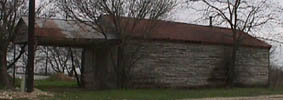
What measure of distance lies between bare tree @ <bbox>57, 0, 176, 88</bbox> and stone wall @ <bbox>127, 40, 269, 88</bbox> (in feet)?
3.65

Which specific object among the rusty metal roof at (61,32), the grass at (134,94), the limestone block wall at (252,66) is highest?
the rusty metal roof at (61,32)

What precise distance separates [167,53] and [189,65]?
2338 millimetres

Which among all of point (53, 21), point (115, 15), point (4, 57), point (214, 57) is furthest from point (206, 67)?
point (4, 57)

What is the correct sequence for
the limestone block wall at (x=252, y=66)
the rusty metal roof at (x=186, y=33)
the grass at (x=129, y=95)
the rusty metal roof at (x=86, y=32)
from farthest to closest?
the limestone block wall at (x=252, y=66)
the rusty metal roof at (x=186, y=33)
the rusty metal roof at (x=86, y=32)
the grass at (x=129, y=95)

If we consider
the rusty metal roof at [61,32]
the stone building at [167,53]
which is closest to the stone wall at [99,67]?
the stone building at [167,53]

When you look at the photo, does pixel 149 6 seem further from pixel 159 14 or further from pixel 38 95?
pixel 38 95

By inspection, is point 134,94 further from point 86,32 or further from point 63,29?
point 63,29

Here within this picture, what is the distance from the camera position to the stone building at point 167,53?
29125mm

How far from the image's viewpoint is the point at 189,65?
33.7 m

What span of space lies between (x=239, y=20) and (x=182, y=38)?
17.0 feet

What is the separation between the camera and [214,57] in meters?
35.5

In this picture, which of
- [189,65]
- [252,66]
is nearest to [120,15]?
[189,65]

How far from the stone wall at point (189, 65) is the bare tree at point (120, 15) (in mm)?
1112

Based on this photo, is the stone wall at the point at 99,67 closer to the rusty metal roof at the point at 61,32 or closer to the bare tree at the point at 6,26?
the rusty metal roof at the point at 61,32
